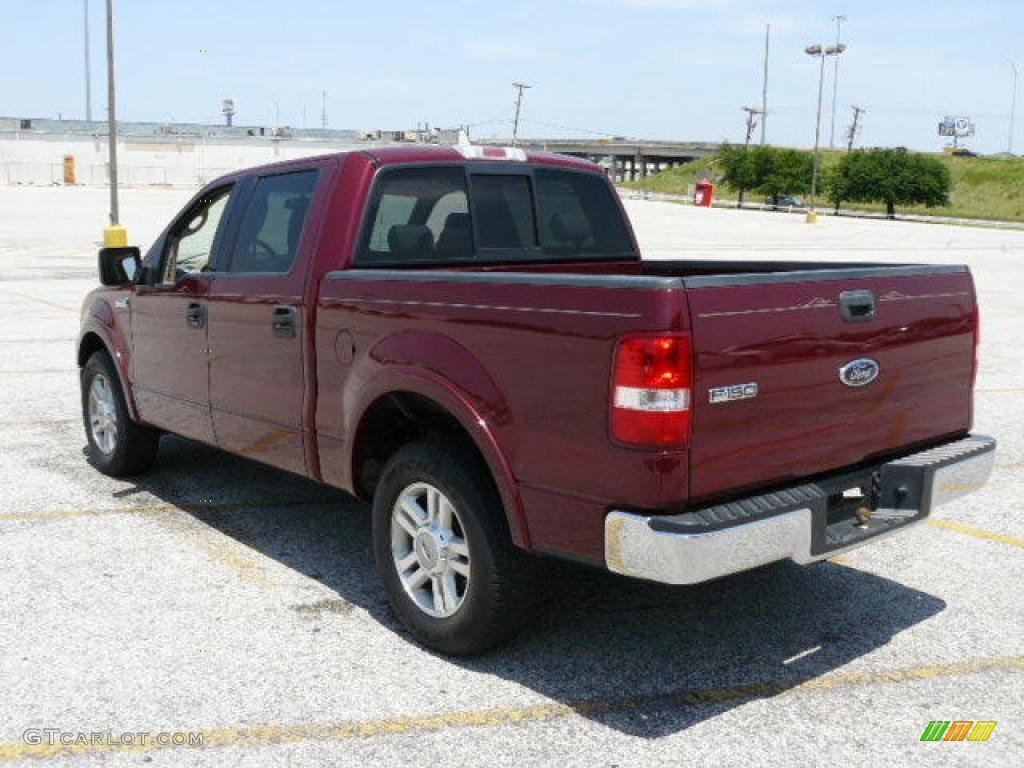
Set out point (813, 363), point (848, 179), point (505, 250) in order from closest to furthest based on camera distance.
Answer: point (813, 363) → point (505, 250) → point (848, 179)

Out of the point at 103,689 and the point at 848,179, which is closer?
the point at 103,689

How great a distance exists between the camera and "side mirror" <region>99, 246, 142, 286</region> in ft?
21.5

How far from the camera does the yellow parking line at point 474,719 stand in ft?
12.2

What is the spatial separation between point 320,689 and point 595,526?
4.10ft

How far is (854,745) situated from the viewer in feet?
12.2

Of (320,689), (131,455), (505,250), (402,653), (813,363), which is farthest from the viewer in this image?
(131,455)

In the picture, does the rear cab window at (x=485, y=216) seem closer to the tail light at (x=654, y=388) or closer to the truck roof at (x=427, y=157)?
the truck roof at (x=427, y=157)

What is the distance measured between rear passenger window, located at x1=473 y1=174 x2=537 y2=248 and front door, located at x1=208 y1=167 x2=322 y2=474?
0.77 m

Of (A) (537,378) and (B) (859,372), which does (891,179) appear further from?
(A) (537,378)

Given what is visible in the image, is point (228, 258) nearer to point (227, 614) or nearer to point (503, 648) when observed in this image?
point (227, 614)

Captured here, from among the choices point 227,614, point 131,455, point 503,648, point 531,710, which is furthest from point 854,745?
point 131,455

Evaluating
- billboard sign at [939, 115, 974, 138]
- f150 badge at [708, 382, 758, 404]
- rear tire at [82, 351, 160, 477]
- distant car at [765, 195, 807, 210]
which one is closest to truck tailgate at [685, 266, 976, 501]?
f150 badge at [708, 382, 758, 404]

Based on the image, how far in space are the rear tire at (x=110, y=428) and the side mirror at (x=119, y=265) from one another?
2.03ft

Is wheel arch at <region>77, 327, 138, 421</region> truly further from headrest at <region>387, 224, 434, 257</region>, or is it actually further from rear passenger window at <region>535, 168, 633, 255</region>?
rear passenger window at <region>535, 168, 633, 255</region>
